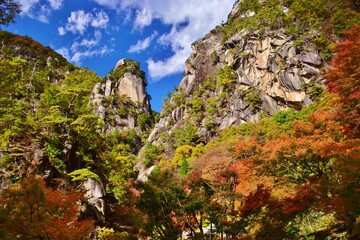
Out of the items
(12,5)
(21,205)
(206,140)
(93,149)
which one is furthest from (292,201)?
(206,140)

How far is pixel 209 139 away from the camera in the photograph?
1606 inches

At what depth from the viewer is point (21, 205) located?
811 cm

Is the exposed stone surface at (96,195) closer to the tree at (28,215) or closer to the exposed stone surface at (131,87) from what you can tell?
the tree at (28,215)

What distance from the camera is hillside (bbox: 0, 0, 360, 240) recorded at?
8.37 m

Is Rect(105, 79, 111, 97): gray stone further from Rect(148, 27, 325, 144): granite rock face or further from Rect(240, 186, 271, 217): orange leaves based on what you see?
Rect(240, 186, 271, 217): orange leaves

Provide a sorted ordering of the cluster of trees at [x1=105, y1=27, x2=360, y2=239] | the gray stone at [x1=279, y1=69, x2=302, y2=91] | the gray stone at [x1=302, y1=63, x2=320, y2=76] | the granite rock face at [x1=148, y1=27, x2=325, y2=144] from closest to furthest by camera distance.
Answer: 1. the cluster of trees at [x1=105, y1=27, x2=360, y2=239]
2. the gray stone at [x1=302, y1=63, x2=320, y2=76]
3. the gray stone at [x1=279, y1=69, x2=302, y2=91]
4. the granite rock face at [x1=148, y1=27, x2=325, y2=144]

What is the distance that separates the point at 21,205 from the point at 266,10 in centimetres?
4619

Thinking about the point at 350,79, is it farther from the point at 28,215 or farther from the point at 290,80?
the point at 290,80

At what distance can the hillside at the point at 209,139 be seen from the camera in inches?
329

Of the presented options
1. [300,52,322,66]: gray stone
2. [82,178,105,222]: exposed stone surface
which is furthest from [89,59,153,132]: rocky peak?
[82,178,105,222]: exposed stone surface

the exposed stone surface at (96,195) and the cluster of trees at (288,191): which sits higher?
the exposed stone surface at (96,195)

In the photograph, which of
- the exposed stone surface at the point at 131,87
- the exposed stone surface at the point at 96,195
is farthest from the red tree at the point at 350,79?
the exposed stone surface at the point at 131,87

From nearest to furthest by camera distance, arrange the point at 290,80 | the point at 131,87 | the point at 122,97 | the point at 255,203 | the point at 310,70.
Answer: the point at 255,203 → the point at 310,70 → the point at 290,80 → the point at 122,97 → the point at 131,87

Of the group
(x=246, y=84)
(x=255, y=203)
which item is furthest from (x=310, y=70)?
(x=255, y=203)
